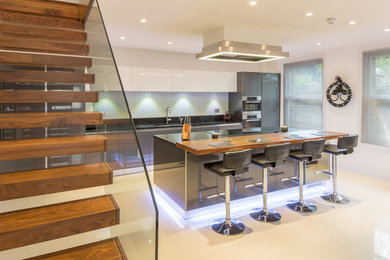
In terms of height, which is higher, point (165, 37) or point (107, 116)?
point (165, 37)

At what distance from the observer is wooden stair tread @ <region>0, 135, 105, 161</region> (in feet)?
7.28

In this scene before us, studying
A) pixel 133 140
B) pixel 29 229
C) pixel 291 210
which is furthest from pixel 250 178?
pixel 29 229

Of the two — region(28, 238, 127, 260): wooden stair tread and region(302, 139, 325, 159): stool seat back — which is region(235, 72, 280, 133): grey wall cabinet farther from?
region(28, 238, 127, 260): wooden stair tread

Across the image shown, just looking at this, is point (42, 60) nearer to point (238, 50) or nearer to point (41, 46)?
point (41, 46)

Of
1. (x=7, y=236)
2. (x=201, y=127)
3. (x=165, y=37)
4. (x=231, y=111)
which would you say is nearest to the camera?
(x=7, y=236)

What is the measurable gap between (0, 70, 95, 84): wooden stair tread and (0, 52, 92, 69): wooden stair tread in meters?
0.14

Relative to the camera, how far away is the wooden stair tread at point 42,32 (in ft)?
11.0

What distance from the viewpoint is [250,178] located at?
14.0 ft

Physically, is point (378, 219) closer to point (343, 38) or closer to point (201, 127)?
point (343, 38)

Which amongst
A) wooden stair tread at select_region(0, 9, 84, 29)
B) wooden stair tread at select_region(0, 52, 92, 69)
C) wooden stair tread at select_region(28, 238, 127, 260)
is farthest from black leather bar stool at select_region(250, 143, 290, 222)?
wooden stair tread at select_region(0, 9, 84, 29)

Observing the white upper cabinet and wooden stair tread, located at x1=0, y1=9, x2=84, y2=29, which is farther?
the white upper cabinet

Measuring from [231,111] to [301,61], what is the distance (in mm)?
2288

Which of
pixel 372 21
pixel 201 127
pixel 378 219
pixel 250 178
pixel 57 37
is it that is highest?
pixel 372 21

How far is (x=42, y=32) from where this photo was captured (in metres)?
3.54
